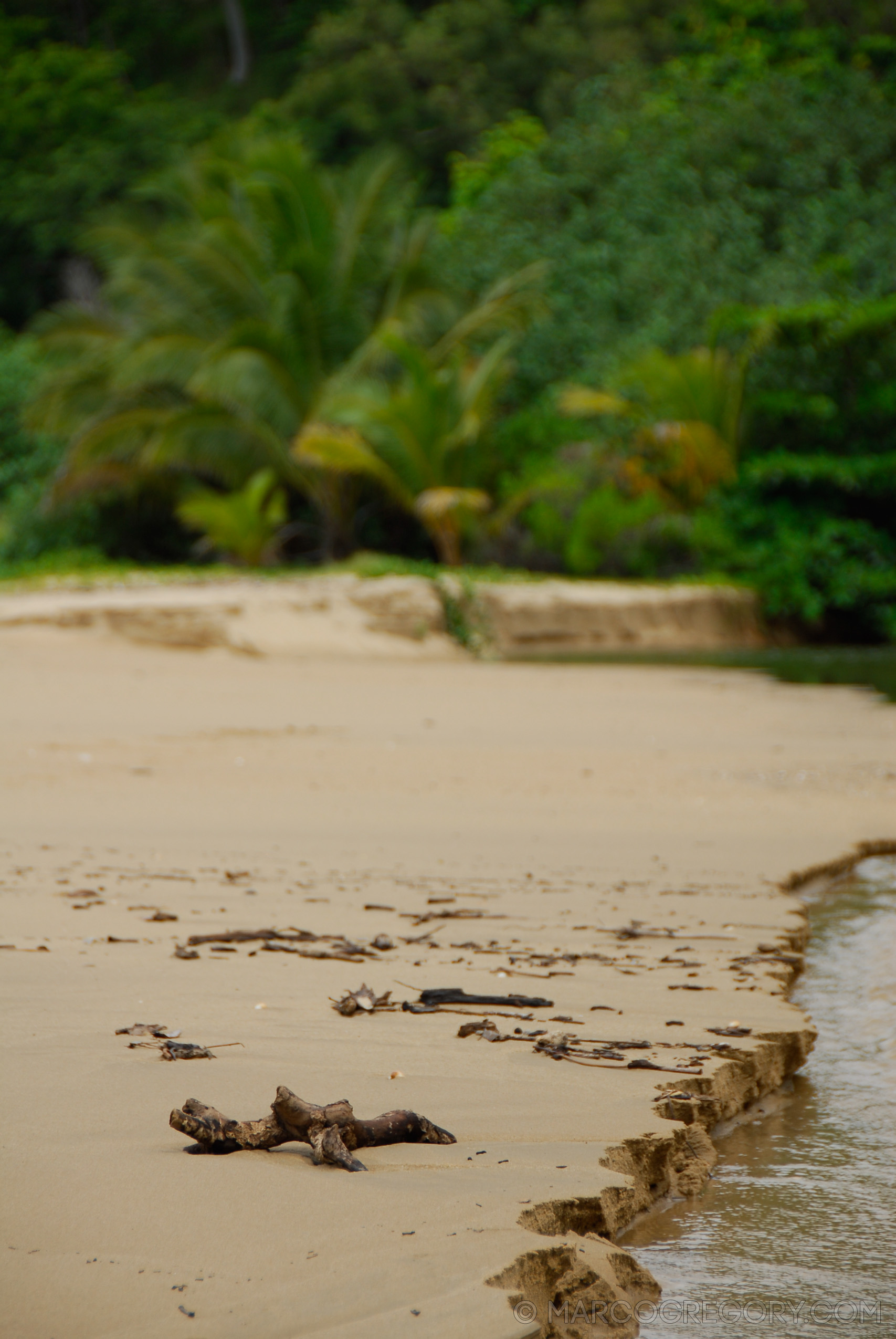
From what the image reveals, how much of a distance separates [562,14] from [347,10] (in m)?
4.84

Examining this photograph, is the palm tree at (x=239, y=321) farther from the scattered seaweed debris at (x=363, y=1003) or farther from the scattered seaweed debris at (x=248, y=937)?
the scattered seaweed debris at (x=363, y=1003)

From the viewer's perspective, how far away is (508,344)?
697 inches

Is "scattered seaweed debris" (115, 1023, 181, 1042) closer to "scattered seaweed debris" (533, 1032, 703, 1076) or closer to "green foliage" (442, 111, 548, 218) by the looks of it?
"scattered seaweed debris" (533, 1032, 703, 1076)

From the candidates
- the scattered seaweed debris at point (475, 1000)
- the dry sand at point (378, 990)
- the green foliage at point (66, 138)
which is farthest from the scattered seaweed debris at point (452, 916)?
the green foliage at point (66, 138)

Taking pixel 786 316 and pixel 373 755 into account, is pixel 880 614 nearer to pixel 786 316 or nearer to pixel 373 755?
pixel 786 316

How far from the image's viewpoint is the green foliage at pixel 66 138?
25.3 m

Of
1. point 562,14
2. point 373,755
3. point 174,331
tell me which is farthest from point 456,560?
point 562,14

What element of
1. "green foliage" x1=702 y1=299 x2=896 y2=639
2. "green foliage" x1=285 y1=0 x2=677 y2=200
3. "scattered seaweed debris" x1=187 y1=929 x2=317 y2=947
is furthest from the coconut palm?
"scattered seaweed debris" x1=187 y1=929 x2=317 y2=947

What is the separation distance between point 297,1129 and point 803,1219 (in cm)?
79

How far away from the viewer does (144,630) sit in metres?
11.8

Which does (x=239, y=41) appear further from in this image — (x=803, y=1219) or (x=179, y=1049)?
(x=803, y=1219)

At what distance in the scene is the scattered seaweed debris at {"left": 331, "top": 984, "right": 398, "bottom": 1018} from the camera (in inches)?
98.7

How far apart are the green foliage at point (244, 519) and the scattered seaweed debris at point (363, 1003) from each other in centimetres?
1479

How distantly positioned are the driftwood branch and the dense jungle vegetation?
14942mm
